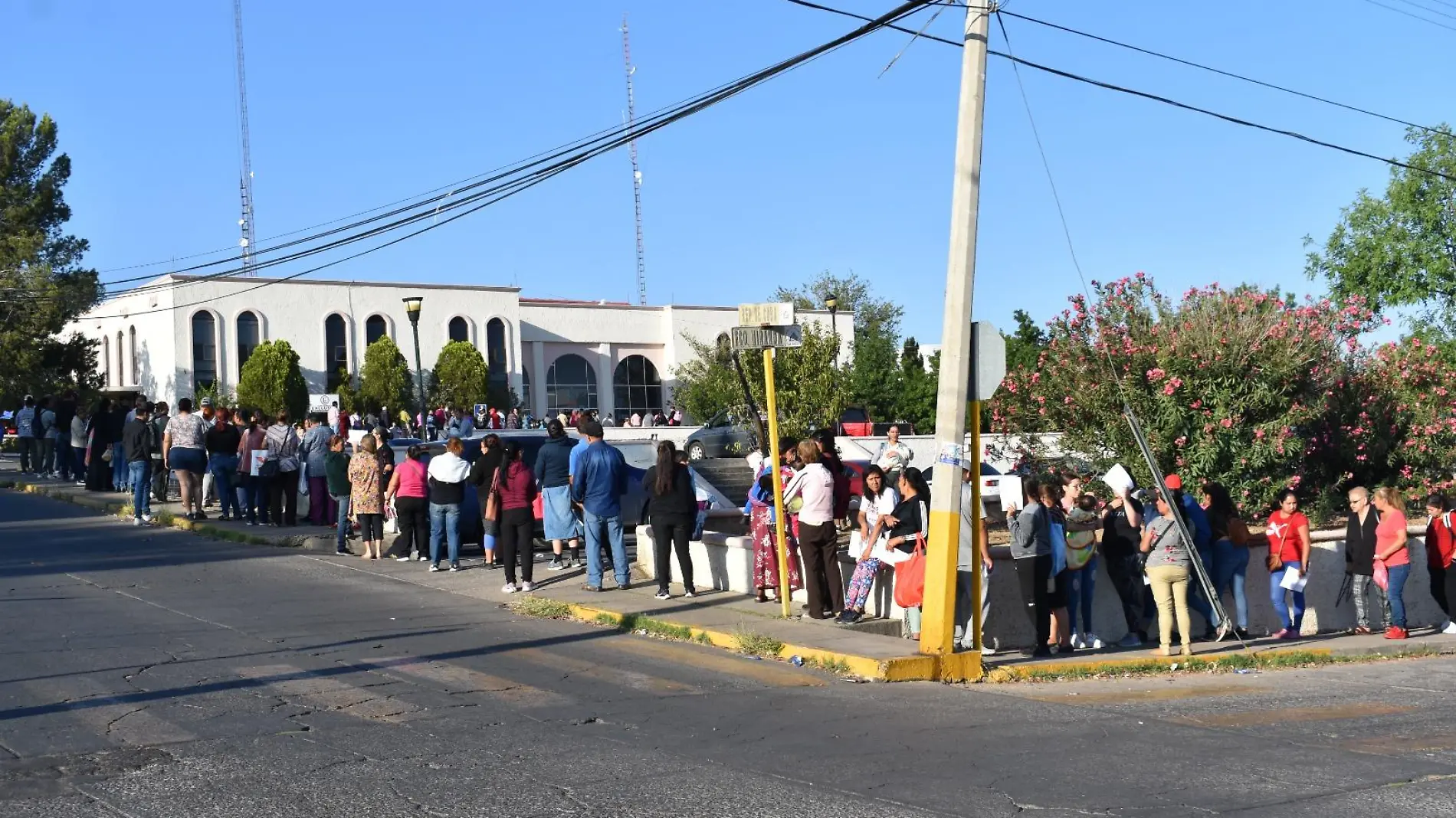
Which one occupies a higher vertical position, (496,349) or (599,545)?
(496,349)

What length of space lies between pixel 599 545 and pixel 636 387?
183 ft

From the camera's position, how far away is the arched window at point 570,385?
6975 cm

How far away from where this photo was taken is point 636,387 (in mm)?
71375

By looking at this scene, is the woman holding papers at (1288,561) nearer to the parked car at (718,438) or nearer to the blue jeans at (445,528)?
the blue jeans at (445,528)

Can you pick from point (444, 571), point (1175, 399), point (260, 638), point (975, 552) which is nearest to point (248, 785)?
point (260, 638)

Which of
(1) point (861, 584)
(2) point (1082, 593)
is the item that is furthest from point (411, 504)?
(2) point (1082, 593)

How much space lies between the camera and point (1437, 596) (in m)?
16.0

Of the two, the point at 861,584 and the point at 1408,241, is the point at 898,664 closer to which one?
the point at 861,584

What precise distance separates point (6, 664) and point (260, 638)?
210cm

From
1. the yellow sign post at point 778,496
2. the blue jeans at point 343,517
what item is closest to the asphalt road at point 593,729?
the yellow sign post at point 778,496

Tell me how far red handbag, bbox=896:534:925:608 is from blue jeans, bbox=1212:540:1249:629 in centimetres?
387

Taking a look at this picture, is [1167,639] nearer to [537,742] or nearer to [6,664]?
[537,742]

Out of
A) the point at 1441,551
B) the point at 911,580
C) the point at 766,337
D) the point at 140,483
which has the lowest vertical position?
the point at 1441,551

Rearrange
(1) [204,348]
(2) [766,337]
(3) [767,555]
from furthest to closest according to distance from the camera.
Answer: (1) [204,348] < (3) [767,555] < (2) [766,337]
